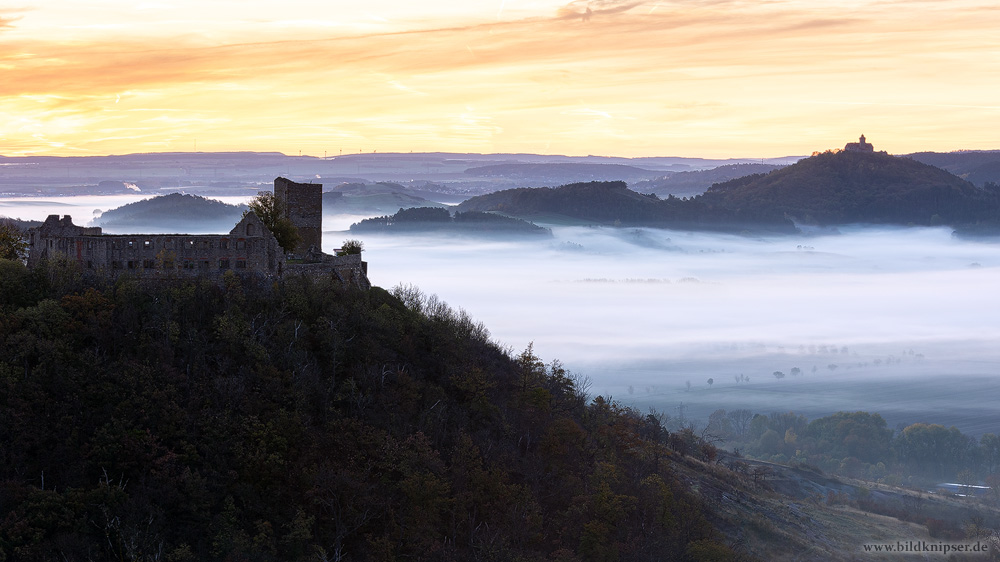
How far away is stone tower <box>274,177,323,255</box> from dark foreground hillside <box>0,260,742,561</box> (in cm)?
682

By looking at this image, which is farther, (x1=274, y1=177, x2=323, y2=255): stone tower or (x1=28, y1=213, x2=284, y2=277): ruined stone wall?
(x1=274, y1=177, x2=323, y2=255): stone tower

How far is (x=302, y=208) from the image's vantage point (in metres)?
75.8

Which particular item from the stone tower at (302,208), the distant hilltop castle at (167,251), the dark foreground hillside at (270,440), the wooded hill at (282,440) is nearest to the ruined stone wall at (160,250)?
the distant hilltop castle at (167,251)

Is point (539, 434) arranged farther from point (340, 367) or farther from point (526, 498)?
point (340, 367)

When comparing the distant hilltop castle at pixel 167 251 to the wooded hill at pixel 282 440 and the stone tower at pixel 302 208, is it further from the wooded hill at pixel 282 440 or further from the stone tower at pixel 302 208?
the stone tower at pixel 302 208

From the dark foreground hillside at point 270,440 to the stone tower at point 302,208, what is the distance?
6820 mm

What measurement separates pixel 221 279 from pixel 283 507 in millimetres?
16621

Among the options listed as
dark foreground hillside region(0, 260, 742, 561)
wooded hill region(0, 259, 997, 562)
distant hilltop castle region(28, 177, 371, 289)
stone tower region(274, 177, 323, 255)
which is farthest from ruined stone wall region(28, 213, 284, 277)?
stone tower region(274, 177, 323, 255)

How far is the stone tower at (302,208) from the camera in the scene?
75.3 meters

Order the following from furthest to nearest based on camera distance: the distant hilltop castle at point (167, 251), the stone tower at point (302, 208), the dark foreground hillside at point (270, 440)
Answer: the stone tower at point (302, 208)
the distant hilltop castle at point (167, 251)
the dark foreground hillside at point (270, 440)

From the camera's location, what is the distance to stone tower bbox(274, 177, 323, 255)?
247 ft

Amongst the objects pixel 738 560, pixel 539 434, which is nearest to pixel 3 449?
pixel 539 434

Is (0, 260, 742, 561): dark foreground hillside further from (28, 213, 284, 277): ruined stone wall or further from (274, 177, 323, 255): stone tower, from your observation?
(274, 177, 323, 255): stone tower

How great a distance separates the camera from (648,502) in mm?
75875
